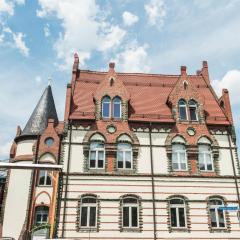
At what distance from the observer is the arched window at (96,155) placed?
71.3 feet

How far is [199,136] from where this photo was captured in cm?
2306

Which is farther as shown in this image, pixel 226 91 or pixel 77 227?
pixel 226 91

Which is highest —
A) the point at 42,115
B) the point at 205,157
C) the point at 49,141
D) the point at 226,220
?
the point at 42,115

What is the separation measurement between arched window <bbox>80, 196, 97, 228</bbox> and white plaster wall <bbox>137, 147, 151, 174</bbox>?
3.76 m

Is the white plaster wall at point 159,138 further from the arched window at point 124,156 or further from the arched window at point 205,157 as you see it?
the arched window at point 205,157

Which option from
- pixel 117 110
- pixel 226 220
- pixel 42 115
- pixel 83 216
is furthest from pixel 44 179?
pixel 226 220

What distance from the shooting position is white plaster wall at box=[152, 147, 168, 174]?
860 inches

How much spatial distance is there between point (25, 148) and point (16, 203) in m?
4.42

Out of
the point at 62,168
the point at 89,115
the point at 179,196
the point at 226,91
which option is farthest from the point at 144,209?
the point at 226,91

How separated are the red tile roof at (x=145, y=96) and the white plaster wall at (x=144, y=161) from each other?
93.1 inches

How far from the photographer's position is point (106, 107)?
23719 millimetres

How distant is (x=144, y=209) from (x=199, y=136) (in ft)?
21.8

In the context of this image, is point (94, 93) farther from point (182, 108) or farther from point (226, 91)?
point (226, 91)

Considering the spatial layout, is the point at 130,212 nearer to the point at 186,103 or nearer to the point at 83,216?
the point at 83,216
